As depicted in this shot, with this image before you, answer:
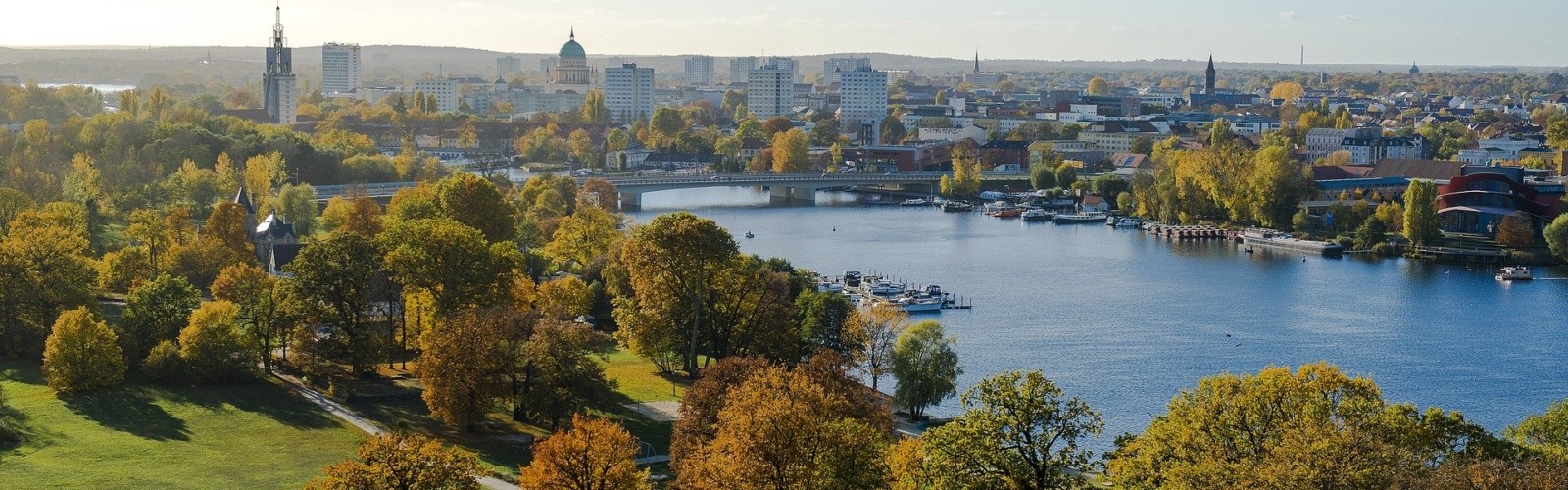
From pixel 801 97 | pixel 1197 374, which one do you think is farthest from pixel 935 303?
pixel 801 97

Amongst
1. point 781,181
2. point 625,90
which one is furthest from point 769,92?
point 781,181

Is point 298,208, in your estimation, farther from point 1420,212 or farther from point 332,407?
point 1420,212

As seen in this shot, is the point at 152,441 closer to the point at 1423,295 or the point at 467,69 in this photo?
the point at 1423,295

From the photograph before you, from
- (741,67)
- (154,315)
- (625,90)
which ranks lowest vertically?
(154,315)

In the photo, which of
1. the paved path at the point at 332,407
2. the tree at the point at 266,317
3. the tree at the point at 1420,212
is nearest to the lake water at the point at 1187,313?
the tree at the point at 1420,212

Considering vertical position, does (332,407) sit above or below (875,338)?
below

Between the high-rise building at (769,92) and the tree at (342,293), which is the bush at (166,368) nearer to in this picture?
the tree at (342,293)

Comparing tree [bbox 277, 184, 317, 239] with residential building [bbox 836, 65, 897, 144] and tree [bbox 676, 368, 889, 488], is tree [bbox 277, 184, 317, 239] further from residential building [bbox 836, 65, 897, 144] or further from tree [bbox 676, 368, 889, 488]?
residential building [bbox 836, 65, 897, 144]
